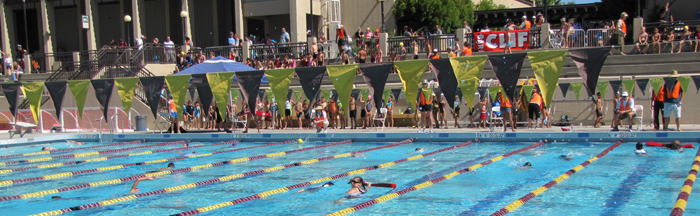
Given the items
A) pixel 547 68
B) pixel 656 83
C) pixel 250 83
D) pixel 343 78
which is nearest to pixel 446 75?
pixel 547 68

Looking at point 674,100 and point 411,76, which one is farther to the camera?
point 674,100

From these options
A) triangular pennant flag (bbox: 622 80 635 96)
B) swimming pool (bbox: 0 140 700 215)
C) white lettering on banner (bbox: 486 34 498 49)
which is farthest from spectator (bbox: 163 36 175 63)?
triangular pennant flag (bbox: 622 80 635 96)

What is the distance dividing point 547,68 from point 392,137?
4.87 meters

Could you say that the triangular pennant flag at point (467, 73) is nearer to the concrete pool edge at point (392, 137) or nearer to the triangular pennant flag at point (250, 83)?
the concrete pool edge at point (392, 137)

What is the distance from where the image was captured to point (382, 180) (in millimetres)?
9828

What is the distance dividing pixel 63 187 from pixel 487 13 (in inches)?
1198

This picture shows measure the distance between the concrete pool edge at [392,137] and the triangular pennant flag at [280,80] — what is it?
1723 mm

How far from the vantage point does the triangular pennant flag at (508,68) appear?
40.9ft

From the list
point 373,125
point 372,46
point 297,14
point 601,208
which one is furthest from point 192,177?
point 297,14

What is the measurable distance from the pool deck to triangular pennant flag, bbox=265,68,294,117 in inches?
65.2

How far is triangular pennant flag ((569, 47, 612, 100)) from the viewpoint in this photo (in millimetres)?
11672

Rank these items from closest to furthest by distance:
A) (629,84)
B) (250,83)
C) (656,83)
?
(250,83) < (656,83) < (629,84)

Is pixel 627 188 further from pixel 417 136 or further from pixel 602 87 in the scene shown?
pixel 602 87

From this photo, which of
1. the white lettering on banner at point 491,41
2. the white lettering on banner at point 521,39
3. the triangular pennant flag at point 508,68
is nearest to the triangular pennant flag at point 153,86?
the triangular pennant flag at point 508,68
